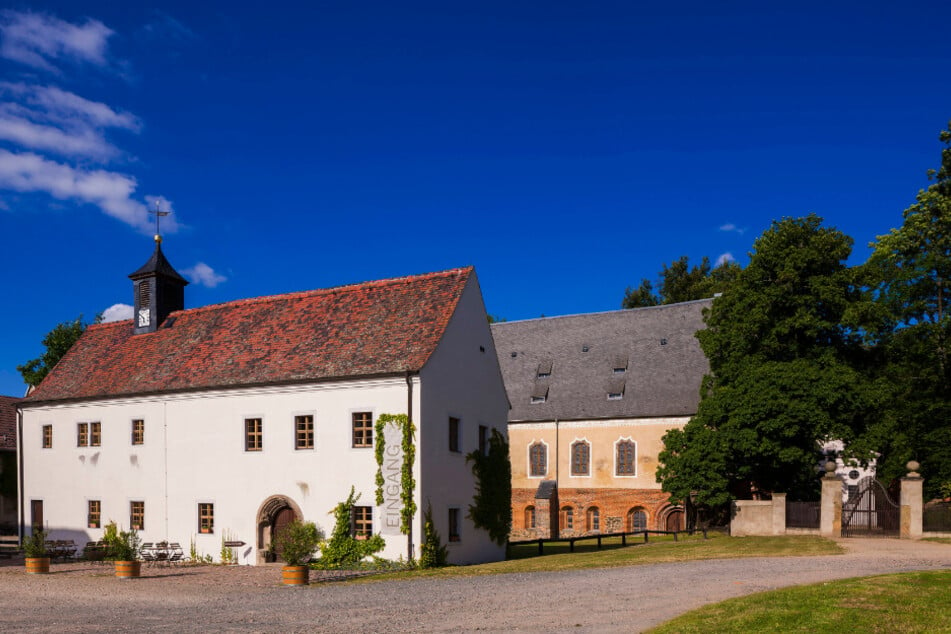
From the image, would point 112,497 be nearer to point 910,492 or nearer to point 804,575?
point 804,575

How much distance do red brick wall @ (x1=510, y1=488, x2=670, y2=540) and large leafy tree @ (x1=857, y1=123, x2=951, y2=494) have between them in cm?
1065

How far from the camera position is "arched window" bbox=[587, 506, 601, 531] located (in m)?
44.6

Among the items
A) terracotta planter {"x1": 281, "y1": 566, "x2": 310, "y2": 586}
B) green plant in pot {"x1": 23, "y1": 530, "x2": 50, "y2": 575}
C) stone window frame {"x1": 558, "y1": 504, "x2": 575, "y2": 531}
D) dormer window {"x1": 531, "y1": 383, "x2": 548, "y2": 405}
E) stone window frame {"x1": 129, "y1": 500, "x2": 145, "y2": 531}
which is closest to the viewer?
terracotta planter {"x1": 281, "y1": 566, "x2": 310, "y2": 586}

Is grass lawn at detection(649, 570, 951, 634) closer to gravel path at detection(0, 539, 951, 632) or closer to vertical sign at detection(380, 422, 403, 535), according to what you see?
gravel path at detection(0, 539, 951, 632)

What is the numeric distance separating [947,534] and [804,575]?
43.0ft

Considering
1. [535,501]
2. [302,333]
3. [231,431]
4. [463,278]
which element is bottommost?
[535,501]

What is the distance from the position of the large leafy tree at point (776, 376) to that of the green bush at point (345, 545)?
50.1 ft

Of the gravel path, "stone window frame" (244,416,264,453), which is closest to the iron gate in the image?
the gravel path

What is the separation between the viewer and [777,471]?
35.7 m

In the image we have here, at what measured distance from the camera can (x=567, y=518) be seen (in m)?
45.6

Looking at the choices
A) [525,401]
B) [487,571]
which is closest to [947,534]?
[487,571]

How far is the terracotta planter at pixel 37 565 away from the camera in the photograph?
26812 mm

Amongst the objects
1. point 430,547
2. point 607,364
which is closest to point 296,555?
point 430,547

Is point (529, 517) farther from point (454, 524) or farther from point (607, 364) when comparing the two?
point (454, 524)
